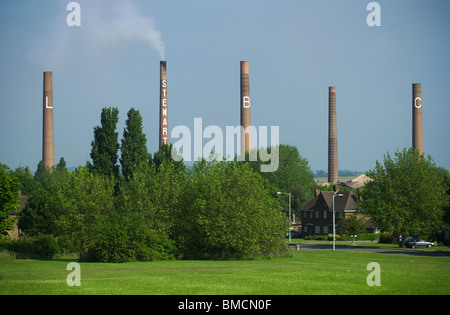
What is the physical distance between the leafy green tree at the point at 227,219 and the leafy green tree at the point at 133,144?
18.4 metres

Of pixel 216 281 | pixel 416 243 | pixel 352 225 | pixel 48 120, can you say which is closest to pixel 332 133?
pixel 352 225

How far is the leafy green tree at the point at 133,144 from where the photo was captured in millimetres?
80500

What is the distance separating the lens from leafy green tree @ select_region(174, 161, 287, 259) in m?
59.1

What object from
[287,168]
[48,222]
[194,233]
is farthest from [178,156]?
[287,168]

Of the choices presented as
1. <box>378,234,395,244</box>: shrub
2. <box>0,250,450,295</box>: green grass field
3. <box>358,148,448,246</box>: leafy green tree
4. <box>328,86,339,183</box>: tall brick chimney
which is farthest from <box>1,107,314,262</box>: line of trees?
<box>328,86,339,183</box>: tall brick chimney

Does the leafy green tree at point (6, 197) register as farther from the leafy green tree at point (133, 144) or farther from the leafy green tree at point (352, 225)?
the leafy green tree at point (352, 225)

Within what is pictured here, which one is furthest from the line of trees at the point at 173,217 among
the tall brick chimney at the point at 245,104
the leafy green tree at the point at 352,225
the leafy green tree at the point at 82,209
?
the tall brick chimney at the point at 245,104

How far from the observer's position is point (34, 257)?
59844 mm

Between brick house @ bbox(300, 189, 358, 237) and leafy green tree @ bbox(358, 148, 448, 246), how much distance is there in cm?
2990

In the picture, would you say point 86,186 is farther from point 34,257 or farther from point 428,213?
point 428,213

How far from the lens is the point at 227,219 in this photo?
5962 centimetres

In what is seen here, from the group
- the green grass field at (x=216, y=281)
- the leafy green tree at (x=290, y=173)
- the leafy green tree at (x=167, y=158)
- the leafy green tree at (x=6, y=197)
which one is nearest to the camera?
the green grass field at (x=216, y=281)
